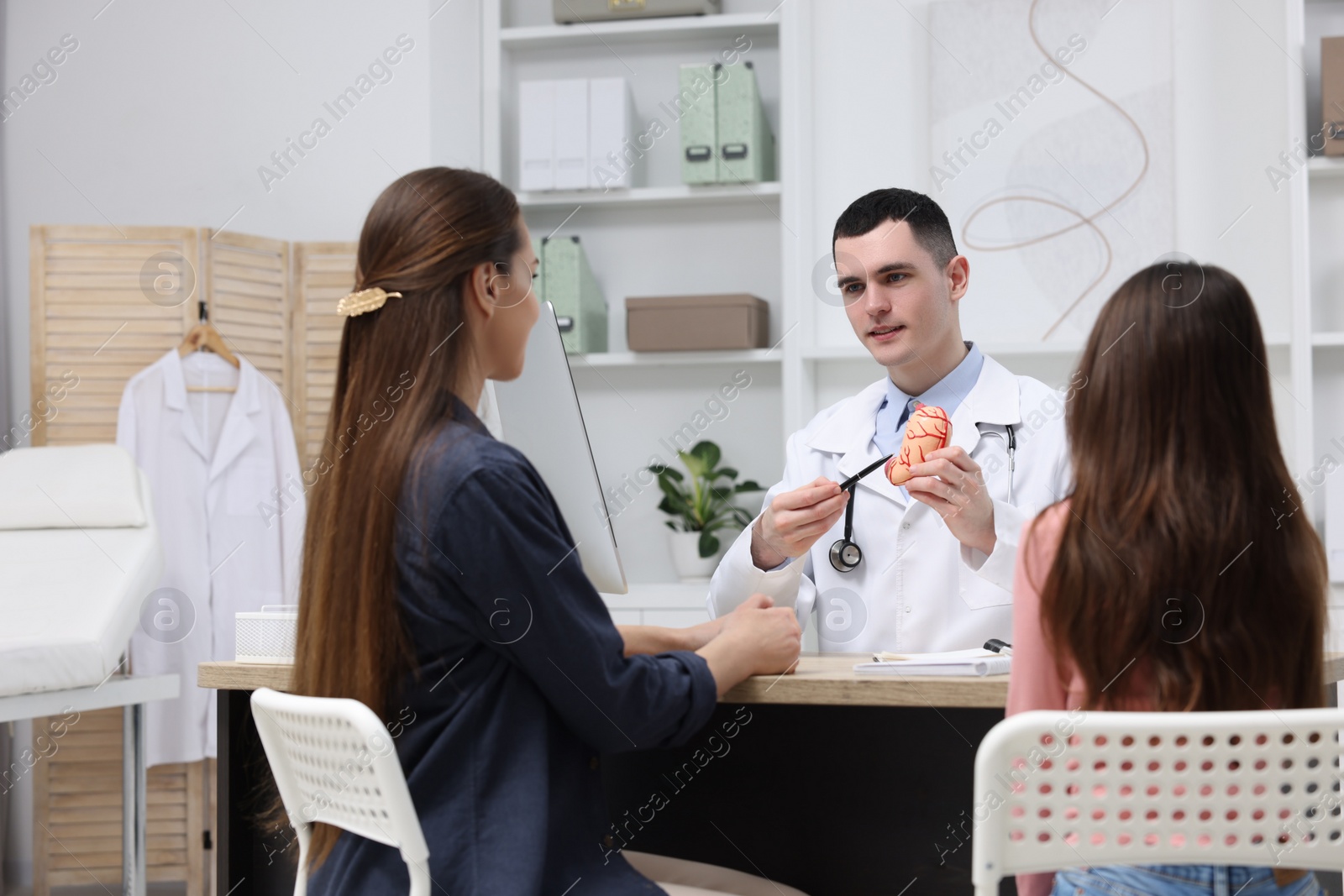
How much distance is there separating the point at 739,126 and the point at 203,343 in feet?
5.85

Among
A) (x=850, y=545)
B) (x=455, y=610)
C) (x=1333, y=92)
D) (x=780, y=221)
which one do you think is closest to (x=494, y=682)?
(x=455, y=610)

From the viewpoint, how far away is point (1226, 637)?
1.12 metres

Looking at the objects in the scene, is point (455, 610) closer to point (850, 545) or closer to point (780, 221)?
point (850, 545)

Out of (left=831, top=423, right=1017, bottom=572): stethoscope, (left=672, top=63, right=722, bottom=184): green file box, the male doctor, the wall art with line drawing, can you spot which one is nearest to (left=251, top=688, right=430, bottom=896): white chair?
the male doctor

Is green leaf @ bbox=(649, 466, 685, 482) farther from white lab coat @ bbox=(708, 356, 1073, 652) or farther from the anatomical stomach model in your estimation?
the anatomical stomach model

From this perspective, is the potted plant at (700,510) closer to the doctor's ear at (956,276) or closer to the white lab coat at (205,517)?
the white lab coat at (205,517)

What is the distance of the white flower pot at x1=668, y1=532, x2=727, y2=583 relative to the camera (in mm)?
3637

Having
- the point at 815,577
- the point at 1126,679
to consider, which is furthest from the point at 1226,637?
the point at 815,577

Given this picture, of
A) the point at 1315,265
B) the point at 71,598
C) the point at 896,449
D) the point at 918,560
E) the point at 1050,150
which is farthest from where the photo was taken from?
the point at 1050,150

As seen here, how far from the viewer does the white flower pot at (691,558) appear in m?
3.64

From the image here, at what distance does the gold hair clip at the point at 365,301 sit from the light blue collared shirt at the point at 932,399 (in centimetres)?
127

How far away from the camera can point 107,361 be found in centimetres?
347

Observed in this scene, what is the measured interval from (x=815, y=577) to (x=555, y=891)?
3.90 feet

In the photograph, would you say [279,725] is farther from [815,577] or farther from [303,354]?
[303,354]
